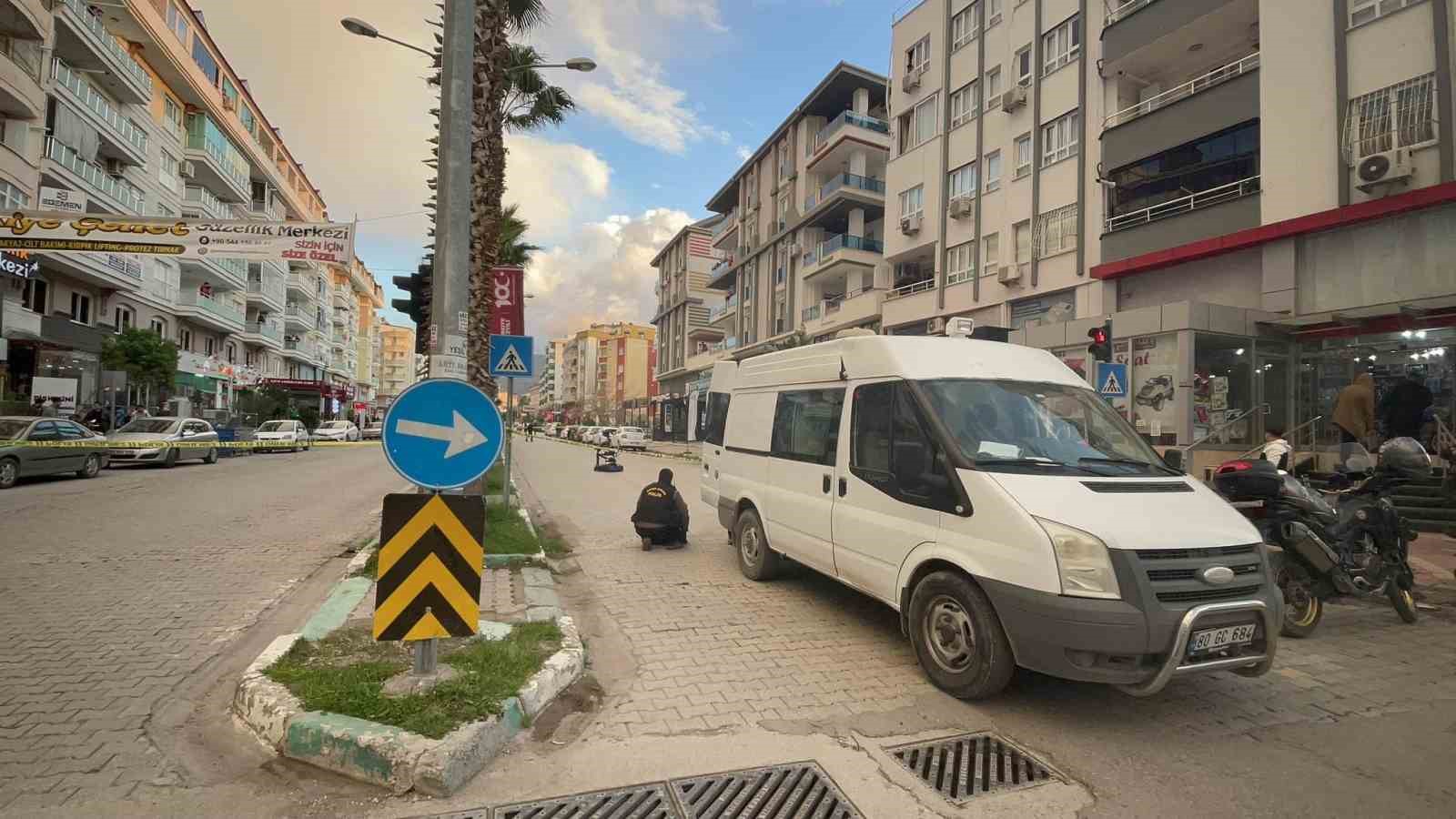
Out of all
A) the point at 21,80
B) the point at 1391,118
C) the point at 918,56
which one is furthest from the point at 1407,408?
the point at 21,80

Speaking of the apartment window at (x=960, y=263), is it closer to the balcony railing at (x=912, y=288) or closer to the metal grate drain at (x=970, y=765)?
the balcony railing at (x=912, y=288)

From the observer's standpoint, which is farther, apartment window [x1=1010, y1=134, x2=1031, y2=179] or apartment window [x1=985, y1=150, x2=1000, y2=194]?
apartment window [x1=985, y1=150, x2=1000, y2=194]

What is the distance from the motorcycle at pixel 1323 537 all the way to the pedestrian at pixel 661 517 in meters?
5.67

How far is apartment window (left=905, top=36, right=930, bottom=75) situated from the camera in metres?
28.1

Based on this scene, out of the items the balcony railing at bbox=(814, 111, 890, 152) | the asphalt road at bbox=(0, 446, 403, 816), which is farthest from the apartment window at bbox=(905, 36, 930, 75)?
the asphalt road at bbox=(0, 446, 403, 816)

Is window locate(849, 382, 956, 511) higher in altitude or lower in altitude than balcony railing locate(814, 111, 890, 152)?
lower

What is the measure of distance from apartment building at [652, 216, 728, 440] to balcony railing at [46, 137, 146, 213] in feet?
111

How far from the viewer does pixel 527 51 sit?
1619 cm

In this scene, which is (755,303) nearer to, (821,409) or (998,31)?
(998,31)

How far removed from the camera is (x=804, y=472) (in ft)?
19.9

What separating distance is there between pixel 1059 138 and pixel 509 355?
19.2m

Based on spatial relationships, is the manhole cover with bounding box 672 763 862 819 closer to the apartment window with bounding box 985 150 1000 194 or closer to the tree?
the apartment window with bounding box 985 150 1000 194

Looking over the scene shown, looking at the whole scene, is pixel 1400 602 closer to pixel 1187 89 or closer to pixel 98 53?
pixel 1187 89

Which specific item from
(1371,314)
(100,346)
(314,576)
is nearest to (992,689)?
(314,576)
